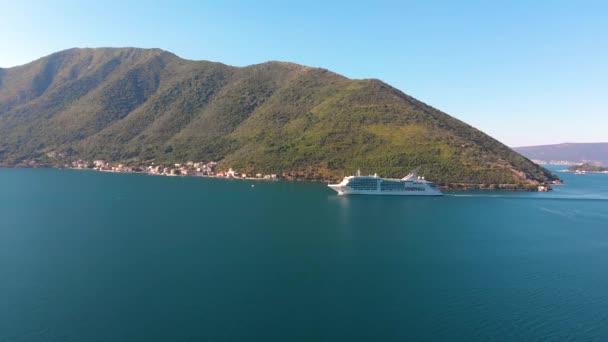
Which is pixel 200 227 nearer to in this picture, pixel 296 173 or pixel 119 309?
pixel 119 309

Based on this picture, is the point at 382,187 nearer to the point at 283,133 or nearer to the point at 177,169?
the point at 283,133

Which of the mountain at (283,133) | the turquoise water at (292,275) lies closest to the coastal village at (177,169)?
the mountain at (283,133)

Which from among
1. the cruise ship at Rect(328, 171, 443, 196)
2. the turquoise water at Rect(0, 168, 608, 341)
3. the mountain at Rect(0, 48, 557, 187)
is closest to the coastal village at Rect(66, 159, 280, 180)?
the mountain at Rect(0, 48, 557, 187)

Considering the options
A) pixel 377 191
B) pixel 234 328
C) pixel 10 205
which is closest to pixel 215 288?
pixel 234 328

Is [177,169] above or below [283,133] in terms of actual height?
below

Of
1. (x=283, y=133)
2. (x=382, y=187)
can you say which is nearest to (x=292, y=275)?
(x=382, y=187)

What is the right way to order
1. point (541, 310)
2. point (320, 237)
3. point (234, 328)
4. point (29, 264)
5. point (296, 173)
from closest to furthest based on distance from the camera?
point (234, 328) → point (541, 310) → point (29, 264) → point (320, 237) → point (296, 173)
